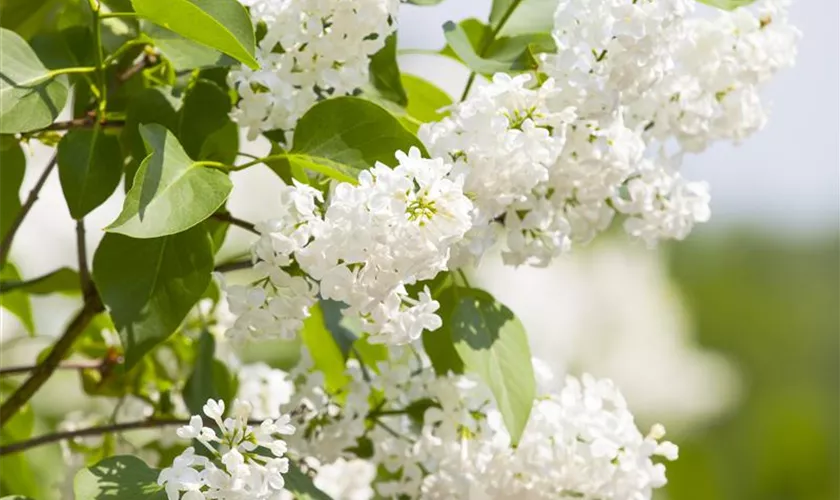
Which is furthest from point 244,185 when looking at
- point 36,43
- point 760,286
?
point 760,286

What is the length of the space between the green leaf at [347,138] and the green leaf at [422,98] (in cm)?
12

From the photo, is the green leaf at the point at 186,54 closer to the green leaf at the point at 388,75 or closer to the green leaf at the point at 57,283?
the green leaf at the point at 388,75

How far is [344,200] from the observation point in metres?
0.43

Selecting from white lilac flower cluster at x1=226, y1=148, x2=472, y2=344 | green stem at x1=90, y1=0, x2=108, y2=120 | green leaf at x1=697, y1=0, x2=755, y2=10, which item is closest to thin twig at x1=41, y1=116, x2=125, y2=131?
green stem at x1=90, y1=0, x2=108, y2=120

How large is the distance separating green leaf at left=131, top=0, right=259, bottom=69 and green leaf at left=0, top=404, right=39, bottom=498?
11.5 inches

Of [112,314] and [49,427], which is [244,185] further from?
[112,314]

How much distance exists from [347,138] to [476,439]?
7.0 inches

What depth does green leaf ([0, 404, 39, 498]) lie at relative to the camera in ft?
2.19

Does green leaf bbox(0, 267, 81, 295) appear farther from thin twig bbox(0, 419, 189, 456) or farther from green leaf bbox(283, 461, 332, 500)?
green leaf bbox(283, 461, 332, 500)

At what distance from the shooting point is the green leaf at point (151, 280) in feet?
1.56

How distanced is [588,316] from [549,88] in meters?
1.73

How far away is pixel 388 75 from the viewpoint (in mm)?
550

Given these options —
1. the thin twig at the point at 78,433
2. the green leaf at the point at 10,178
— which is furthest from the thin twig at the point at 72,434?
the green leaf at the point at 10,178

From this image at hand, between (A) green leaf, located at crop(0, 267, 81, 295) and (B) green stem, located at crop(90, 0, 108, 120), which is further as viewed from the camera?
(A) green leaf, located at crop(0, 267, 81, 295)
